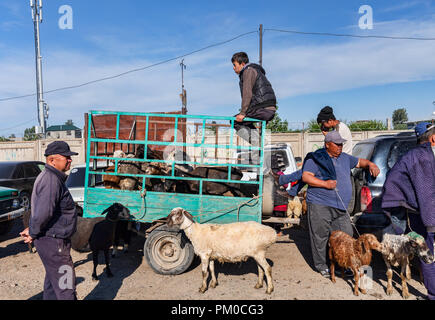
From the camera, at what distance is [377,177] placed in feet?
15.6

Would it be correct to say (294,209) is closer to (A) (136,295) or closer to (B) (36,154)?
(A) (136,295)

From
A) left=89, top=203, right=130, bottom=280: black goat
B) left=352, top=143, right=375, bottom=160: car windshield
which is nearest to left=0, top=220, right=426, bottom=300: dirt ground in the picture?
left=89, top=203, right=130, bottom=280: black goat

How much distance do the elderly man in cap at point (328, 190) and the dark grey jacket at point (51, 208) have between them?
3.21 meters

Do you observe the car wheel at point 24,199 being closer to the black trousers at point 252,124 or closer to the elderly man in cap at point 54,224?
the elderly man in cap at point 54,224

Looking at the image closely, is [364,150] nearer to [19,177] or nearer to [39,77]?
[19,177]

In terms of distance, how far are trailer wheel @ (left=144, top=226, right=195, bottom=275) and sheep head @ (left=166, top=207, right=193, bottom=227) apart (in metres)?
0.52

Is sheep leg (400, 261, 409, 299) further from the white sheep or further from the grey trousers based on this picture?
the white sheep

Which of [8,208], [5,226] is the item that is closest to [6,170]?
[5,226]

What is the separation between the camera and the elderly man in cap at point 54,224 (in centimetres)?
293

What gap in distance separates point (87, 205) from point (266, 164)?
4275mm

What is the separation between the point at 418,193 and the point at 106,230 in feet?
14.1

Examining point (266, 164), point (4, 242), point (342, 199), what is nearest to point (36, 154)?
point (4, 242)

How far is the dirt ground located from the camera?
4.18m
